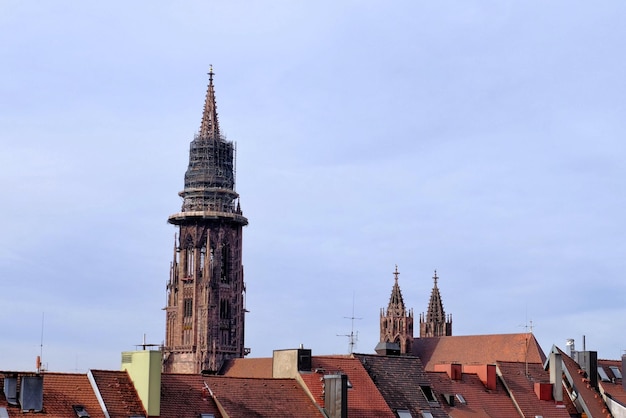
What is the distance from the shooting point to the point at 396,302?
173625 millimetres

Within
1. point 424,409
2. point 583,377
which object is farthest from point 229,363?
point 424,409

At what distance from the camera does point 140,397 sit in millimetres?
66000

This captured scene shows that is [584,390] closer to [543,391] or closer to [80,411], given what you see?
[543,391]

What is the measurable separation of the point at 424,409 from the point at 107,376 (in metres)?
22.2

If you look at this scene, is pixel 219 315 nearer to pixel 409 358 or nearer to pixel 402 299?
pixel 402 299

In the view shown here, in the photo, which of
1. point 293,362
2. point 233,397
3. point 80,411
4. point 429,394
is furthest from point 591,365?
point 80,411

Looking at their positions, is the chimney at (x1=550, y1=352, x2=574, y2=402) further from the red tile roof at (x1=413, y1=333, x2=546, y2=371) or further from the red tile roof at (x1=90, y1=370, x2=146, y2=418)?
the red tile roof at (x1=413, y1=333, x2=546, y2=371)

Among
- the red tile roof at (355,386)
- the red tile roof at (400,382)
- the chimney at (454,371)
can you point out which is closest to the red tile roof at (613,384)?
the chimney at (454,371)

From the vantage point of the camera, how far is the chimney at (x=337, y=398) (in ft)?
238

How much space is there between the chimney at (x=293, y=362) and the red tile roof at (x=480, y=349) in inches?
2302

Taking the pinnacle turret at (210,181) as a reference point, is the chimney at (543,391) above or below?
below

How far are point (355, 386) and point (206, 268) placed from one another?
346 feet

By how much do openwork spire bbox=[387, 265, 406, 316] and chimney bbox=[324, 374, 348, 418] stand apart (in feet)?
325

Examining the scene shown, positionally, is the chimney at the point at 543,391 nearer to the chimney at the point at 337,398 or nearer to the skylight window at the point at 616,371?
the skylight window at the point at 616,371
